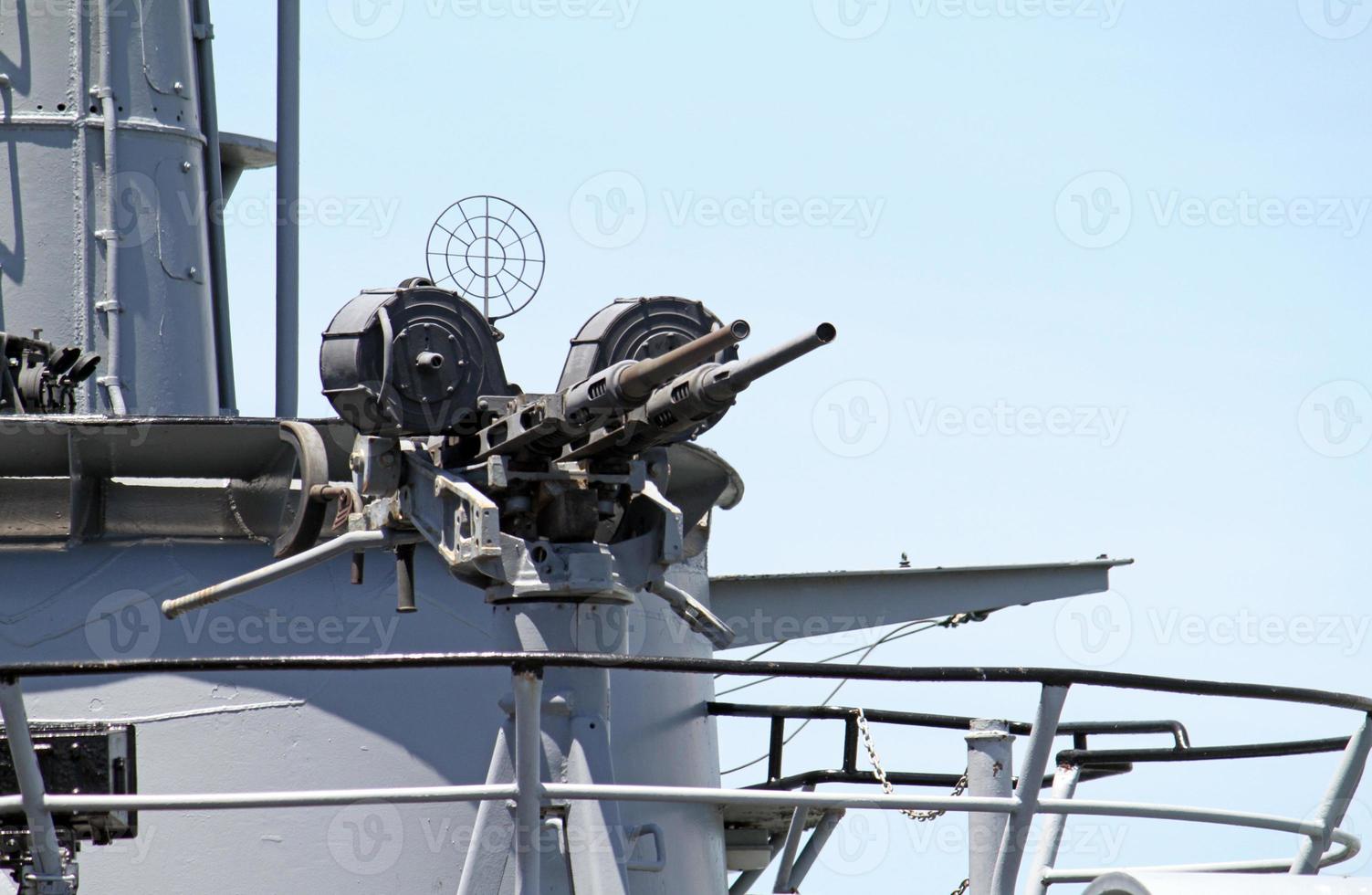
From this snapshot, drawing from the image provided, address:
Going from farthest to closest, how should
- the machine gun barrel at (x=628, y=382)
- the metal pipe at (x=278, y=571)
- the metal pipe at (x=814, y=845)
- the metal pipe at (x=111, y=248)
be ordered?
the metal pipe at (x=111, y=248) < the metal pipe at (x=814, y=845) < the metal pipe at (x=278, y=571) < the machine gun barrel at (x=628, y=382)

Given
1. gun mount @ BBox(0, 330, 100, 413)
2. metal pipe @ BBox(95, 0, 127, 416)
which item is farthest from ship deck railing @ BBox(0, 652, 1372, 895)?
metal pipe @ BBox(95, 0, 127, 416)

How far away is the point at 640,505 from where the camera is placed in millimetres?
6125

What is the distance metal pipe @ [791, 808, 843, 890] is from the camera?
7797mm

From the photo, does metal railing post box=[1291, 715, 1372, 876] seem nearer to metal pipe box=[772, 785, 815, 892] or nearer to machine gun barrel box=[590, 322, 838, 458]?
machine gun barrel box=[590, 322, 838, 458]

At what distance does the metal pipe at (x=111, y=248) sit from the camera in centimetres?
901

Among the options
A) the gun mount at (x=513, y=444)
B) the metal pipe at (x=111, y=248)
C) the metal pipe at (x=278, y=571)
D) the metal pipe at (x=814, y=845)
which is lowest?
the metal pipe at (x=814, y=845)

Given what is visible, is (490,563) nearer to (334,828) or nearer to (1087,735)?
(334,828)

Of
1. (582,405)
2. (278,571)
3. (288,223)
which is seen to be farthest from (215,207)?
(582,405)

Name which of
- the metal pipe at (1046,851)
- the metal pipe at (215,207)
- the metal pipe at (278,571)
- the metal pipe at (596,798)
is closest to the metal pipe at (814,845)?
the metal pipe at (278,571)

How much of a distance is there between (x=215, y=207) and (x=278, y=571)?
425cm

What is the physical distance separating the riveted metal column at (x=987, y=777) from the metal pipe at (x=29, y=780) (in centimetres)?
209

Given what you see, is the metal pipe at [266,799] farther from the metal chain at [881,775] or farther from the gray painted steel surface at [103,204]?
the gray painted steel surface at [103,204]

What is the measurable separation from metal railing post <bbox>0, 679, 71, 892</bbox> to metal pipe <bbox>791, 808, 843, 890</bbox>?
150 inches

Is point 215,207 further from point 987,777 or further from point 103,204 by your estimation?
point 987,777
